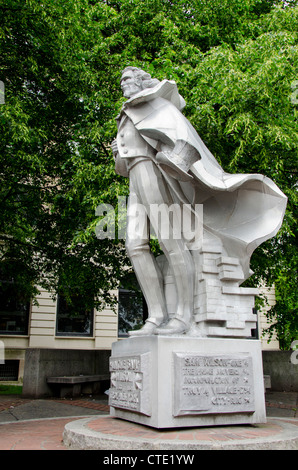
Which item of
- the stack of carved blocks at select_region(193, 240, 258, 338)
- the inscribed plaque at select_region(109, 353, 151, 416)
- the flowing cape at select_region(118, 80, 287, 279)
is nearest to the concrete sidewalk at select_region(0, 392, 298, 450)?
the inscribed plaque at select_region(109, 353, 151, 416)

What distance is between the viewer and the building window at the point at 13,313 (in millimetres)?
17609

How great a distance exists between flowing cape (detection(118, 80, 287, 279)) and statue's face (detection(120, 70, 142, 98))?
213 mm

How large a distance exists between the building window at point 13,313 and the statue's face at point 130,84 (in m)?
14.0

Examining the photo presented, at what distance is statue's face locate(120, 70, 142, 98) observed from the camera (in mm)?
4773

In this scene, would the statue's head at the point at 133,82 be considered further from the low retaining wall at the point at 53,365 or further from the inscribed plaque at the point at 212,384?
the low retaining wall at the point at 53,365

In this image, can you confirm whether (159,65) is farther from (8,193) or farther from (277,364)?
(277,364)

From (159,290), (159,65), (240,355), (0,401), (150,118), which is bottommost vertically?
(0,401)

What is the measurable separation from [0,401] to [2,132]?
5146 millimetres

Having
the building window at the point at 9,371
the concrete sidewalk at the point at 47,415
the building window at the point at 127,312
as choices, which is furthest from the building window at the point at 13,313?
the concrete sidewalk at the point at 47,415

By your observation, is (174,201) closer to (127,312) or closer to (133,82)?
(133,82)

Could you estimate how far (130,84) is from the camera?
4.78 metres

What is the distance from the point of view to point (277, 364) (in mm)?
12117

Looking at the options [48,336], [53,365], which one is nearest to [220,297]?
[53,365]
